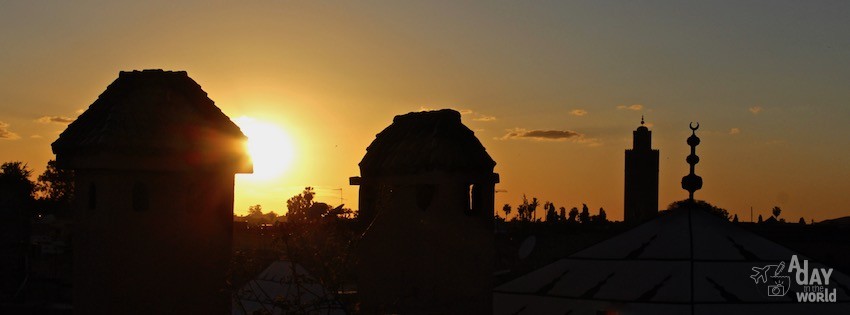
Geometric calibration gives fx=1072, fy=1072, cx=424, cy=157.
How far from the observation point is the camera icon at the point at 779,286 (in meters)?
13.2

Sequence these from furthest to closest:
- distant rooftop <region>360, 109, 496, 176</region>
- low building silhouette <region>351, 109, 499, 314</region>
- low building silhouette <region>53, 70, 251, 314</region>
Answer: distant rooftop <region>360, 109, 496, 176</region> → low building silhouette <region>351, 109, 499, 314</region> → low building silhouette <region>53, 70, 251, 314</region>

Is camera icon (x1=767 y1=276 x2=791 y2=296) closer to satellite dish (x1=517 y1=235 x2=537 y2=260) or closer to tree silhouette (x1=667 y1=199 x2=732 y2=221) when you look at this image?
tree silhouette (x1=667 y1=199 x2=732 y2=221)

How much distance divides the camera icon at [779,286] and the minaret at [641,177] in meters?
50.6

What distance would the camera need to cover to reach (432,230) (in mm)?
15344

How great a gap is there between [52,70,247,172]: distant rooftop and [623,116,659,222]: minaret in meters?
50.7

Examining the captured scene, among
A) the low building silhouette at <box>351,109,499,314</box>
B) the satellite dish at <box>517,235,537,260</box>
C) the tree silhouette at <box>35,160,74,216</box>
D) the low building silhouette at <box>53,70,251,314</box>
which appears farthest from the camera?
A: the tree silhouette at <box>35,160,74,216</box>

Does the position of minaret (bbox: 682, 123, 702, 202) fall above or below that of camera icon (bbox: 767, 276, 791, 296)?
above

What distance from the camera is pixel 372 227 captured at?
52.1ft

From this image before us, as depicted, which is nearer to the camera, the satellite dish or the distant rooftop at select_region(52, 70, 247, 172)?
the distant rooftop at select_region(52, 70, 247, 172)

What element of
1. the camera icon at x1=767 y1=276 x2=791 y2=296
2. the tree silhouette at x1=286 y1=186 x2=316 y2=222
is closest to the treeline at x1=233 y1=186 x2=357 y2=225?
the tree silhouette at x1=286 y1=186 x2=316 y2=222

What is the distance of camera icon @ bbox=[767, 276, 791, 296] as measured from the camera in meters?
13.2

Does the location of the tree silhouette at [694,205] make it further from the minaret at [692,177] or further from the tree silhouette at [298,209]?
the tree silhouette at [298,209]

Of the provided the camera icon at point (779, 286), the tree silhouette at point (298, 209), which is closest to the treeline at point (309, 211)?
the tree silhouette at point (298, 209)

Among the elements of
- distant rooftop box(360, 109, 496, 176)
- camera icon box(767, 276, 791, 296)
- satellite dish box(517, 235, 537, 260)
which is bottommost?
camera icon box(767, 276, 791, 296)
